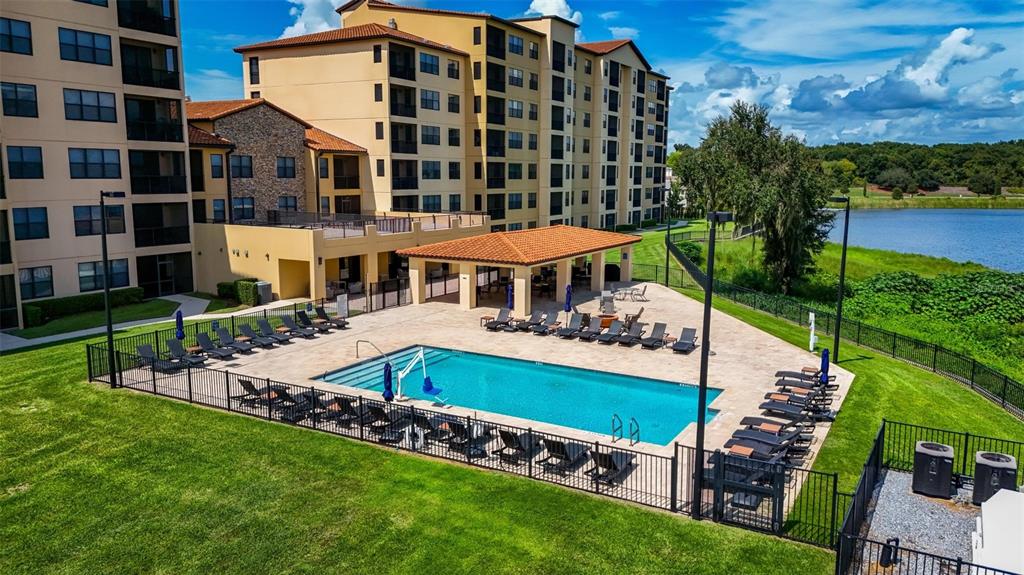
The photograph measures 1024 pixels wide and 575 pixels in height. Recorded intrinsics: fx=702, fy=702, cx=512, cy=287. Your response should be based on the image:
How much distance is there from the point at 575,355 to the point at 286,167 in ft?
85.6

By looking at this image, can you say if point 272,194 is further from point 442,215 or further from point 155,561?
point 155,561

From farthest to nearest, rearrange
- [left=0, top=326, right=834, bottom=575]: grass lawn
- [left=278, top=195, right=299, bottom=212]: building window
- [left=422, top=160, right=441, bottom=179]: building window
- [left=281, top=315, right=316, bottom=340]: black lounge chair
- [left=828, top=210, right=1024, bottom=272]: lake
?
[left=828, top=210, right=1024, bottom=272]: lake, [left=422, top=160, right=441, bottom=179]: building window, [left=278, top=195, right=299, bottom=212]: building window, [left=281, top=315, right=316, bottom=340]: black lounge chair, [left=0, top=326, right=834, bottom=575]: grass lawn

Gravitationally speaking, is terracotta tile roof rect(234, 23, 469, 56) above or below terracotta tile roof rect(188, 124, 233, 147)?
above

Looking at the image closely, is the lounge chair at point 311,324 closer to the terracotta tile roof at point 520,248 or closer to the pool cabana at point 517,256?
the pool cabana at point 517,256

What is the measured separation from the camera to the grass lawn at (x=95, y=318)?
2902 centimetres

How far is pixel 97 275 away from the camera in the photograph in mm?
34469

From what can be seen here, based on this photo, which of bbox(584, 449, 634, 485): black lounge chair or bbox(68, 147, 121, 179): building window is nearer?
bbox(584, 449, 634, 485): black lounge chair

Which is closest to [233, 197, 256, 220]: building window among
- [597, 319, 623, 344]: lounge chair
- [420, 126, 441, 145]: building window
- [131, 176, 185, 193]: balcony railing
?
[131, 176, 185, 193]: balcony railing

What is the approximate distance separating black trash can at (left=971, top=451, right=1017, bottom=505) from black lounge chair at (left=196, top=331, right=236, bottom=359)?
22.0 m

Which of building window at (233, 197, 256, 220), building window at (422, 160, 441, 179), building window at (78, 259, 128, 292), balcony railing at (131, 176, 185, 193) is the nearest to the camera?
building window at (78, 259, 128, 292)

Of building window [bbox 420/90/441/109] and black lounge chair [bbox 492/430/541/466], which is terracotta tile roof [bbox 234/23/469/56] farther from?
black lounge chair [bbox 492/430/541/466]

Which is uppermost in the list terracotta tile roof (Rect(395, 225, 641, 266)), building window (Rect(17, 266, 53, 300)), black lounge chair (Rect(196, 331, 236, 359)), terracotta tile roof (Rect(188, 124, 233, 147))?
terracotta tile roof (Rect(188, 124, 233, 147))

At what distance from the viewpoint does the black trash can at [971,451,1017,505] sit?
45.5 feet

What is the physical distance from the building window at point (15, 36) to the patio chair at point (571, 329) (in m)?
26.7
